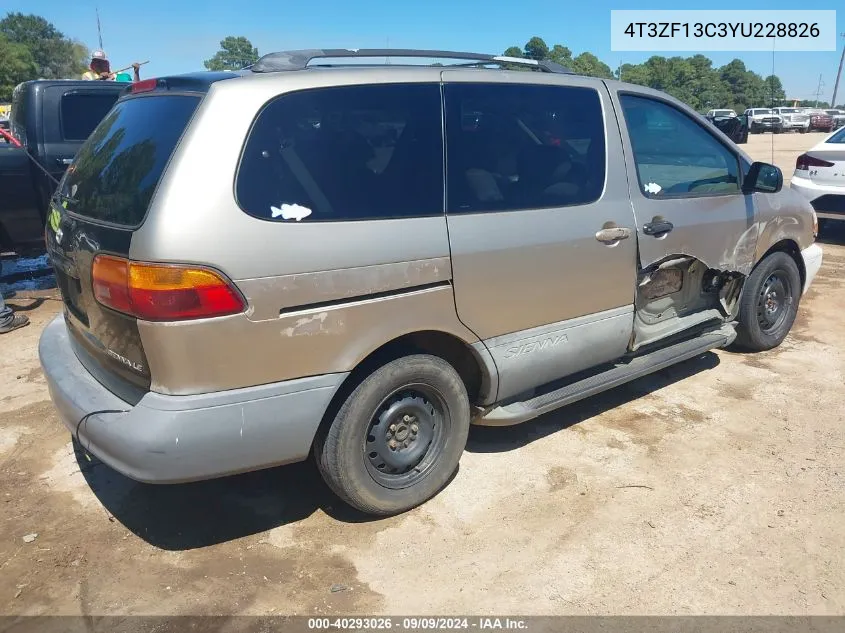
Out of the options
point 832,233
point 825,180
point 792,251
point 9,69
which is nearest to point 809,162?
point 825,180

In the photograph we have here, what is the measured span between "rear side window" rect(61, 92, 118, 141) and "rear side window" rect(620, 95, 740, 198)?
209 inches

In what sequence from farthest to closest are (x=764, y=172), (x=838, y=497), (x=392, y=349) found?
(x=764, y=172)
(x=838, y=497)
(x=392, y=349)

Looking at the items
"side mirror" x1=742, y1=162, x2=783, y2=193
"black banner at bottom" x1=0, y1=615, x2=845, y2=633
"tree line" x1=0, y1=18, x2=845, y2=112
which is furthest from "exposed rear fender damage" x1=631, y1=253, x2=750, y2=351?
"tree line" x1=0, y1=18, x2=845, y2=112

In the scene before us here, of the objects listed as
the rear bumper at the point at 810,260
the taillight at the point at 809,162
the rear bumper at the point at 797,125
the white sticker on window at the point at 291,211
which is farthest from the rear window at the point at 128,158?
the rear bumper at the point at 797,125

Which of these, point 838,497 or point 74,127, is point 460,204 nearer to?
point 838,497

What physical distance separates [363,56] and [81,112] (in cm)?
491

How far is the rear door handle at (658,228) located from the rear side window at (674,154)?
156 millimetres

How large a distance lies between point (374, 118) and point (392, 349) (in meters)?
0.98

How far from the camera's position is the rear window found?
8.23 feet

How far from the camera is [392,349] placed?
2.93 meters

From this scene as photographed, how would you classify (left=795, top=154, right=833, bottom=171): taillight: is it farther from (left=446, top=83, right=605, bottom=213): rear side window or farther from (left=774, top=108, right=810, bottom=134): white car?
(left=774, top=108, right=810, bottom=134): white car

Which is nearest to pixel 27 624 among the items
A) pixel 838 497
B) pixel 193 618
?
pixel 193 618

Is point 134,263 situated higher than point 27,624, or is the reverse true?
point 134,263

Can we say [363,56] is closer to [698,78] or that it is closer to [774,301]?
[774,301]
